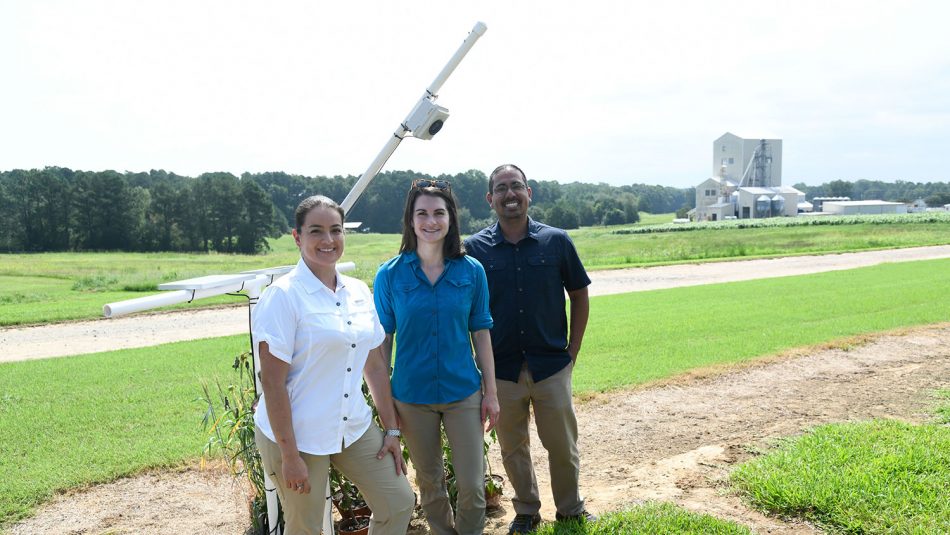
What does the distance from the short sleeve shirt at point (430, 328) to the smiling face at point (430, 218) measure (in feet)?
0.58

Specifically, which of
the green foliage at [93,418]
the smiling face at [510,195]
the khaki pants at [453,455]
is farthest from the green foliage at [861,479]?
the green foliage at [93,418]

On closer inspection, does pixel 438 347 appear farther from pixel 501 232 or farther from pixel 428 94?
pixel 428 94

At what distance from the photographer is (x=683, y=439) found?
6.59 m

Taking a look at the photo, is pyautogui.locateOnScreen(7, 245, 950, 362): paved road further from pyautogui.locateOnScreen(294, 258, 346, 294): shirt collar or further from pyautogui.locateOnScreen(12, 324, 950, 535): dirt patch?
A: pyautogui.locateOnScreen(294, 258, 346, 294): shirt collar

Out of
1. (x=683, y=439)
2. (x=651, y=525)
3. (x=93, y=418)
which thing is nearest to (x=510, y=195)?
(x=651, y=525)

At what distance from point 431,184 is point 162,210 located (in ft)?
252

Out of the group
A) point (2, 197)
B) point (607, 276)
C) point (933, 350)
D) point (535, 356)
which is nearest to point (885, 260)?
point (607, 276)

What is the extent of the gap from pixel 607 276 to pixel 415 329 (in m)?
21.6

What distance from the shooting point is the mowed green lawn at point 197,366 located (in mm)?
6352

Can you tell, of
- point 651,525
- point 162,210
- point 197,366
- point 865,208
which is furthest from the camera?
point 865,208

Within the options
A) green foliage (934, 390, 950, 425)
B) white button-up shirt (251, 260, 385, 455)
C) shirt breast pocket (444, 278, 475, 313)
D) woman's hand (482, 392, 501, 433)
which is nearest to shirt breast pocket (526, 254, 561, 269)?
shirt breast pocket (444, 278, 475, 313)

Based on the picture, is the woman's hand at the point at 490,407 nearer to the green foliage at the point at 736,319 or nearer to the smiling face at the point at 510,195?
the smiling face at the point at 510,195

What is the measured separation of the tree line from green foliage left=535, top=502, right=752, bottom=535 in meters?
55.7

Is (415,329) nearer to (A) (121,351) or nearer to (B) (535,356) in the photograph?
(B) (535,356)
